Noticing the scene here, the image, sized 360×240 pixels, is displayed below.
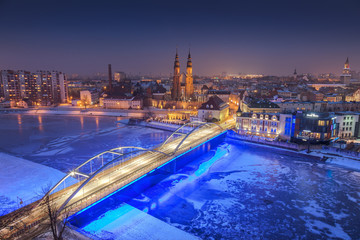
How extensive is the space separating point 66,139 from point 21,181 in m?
15.9

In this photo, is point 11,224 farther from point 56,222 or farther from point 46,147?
point 46,147

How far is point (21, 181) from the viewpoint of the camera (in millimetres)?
18672

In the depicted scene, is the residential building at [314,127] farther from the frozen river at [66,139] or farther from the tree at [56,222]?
the tree at [56,222]

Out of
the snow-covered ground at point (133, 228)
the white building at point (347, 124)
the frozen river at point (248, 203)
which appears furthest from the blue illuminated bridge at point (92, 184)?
the white building at point (347, 124)

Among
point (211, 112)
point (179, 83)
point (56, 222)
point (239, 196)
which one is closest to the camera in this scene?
point (56, 222)

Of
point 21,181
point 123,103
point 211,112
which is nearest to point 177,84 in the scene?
point 123,103

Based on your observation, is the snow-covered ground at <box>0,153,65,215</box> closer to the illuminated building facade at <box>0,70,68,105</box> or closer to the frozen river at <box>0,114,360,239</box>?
the frozen river at <box>0,114,360,239</box>

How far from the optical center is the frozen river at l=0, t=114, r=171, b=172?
1021 inches

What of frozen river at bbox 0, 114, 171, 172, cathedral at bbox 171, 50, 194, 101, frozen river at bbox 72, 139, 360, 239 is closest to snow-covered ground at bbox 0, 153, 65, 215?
frozen river at bbox 0, 114, 171, 172

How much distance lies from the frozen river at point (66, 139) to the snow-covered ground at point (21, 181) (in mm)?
1430

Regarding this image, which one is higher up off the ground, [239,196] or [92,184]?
[92,184]

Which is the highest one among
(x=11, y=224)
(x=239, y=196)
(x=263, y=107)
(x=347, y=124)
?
(x=263, y=107)

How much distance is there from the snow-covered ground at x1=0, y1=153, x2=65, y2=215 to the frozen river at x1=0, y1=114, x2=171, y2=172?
56.3 inches

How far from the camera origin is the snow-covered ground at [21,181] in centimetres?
1542
